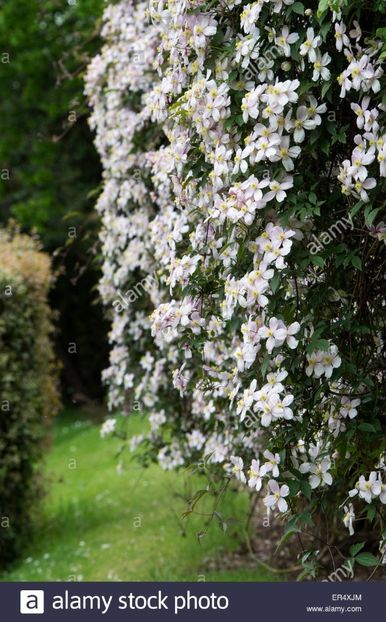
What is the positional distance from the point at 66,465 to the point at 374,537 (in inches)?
223

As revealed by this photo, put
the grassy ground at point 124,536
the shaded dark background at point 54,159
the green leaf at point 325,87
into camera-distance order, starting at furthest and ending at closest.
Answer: the shaded dark background at point 54,159, the grassy ground at point 124,536, the green leaf at point 325,87

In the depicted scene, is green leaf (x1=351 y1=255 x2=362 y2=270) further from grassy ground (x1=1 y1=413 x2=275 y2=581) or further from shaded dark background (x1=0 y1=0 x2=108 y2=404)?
shaded dark background (x1=0 y1=0 x2=108 y2=404)

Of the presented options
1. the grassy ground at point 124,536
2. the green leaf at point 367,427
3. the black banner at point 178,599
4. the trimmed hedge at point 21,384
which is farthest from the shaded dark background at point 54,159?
the green leaf at point 367,427

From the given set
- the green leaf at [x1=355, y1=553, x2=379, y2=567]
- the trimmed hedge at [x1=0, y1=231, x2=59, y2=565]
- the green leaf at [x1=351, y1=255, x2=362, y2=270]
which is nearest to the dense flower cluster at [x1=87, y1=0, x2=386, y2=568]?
the green leaf at [x1=351, y1=255, x2=362, y2=270]

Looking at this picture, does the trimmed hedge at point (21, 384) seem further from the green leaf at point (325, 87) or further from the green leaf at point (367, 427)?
the green leaf at point (325, 87)

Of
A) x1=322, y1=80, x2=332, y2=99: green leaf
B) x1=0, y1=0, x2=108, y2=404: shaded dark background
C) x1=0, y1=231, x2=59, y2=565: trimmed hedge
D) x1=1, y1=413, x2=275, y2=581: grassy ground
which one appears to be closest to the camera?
x1=322, y1=80, x2=332, y2=99: green leaf

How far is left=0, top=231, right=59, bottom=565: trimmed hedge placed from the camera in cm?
580

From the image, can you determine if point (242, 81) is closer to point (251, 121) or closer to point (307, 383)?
point (251, 121)

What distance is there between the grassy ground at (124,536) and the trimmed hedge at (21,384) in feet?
0.95

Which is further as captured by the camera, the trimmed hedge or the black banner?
the trimmed hedge

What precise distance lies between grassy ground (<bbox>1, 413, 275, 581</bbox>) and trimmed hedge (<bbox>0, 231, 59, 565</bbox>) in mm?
290

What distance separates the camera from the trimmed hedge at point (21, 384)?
19.0 feet

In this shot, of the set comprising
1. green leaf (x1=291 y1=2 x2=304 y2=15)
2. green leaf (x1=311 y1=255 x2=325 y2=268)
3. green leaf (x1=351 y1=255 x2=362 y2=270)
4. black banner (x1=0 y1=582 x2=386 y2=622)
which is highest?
green leaf (x1=291 y1=2 x2=304 y2=15)

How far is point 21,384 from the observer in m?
5.92
